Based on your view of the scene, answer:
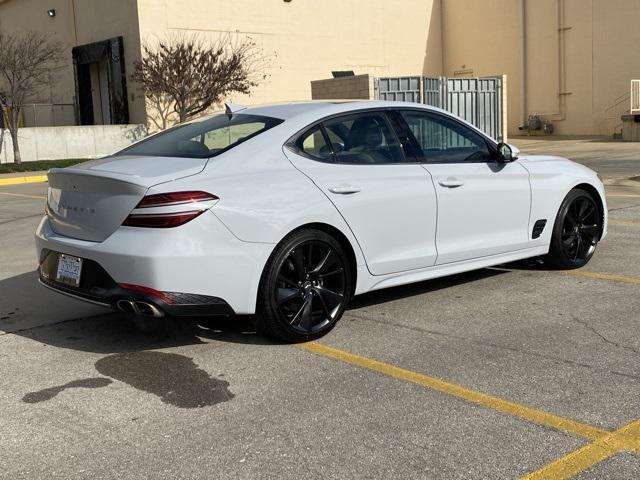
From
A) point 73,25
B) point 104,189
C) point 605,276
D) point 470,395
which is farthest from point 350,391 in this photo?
point 73,25

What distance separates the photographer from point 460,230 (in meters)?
5.95

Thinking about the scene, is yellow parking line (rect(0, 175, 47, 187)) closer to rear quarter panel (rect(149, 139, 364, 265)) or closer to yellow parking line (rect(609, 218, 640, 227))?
yellow parking line (rect(609, 218, 640, 227))

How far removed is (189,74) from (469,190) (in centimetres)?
2204

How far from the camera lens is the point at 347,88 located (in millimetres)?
21672

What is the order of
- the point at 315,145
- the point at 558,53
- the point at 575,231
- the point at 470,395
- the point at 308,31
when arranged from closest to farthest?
the point at 470,395, the point at 315,145, the point at 575,231, the point at 308,31, the point at 558,53

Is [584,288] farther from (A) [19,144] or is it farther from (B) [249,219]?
(A) [19,144]

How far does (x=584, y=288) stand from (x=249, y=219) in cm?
314

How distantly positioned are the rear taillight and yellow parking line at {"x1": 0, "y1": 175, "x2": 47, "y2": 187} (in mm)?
16573

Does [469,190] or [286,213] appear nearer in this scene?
[286,213]

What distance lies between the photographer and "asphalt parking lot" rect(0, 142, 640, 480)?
3402mm

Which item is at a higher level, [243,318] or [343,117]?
[343,117]

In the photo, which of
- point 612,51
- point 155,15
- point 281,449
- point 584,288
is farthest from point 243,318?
point 612,51

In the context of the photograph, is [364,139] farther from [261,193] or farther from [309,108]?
[261,193]

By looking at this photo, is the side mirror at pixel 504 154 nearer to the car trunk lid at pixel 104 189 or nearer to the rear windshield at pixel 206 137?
the rear windshield at pixel 206 137
